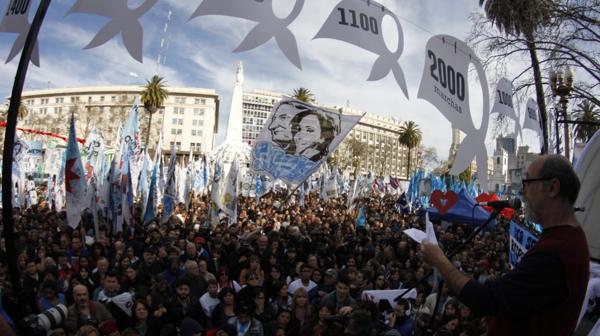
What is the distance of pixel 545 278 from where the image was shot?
1.72 meters

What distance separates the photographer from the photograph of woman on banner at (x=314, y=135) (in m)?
11.5

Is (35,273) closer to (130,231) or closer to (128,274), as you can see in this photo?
(128,274)

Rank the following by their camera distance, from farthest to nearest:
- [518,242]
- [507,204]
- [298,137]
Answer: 1. [298,137]
2. [518,242]
3. [507,204]

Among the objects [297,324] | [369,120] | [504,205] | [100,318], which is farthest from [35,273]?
[369,120]

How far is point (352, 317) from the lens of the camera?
4656 millimetres

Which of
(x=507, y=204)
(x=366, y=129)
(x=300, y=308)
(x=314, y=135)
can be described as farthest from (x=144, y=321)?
(x=366, y=129)

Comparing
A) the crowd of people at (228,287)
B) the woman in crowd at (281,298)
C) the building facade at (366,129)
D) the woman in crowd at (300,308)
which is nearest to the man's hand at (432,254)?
the crowd of people at (228,287)

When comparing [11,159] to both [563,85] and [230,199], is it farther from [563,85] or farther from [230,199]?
[230,199]

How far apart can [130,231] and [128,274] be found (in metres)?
5.07

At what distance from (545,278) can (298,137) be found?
1036 centimetres

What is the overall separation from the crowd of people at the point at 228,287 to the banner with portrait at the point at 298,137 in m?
1.62

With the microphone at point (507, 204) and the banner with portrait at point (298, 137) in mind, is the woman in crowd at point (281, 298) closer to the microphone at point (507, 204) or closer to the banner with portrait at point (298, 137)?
the banner with portrait at point (298, 137)

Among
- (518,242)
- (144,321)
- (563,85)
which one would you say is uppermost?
(563,85)

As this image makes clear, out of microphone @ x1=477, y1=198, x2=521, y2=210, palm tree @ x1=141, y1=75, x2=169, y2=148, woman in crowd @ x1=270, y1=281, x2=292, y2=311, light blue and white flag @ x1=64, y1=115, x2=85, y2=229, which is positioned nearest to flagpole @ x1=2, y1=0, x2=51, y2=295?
microphone @ x1=477, y1=198, x2=521, y2=210
